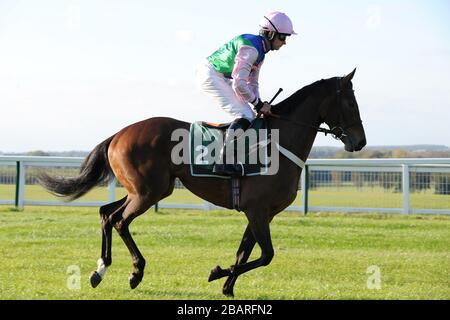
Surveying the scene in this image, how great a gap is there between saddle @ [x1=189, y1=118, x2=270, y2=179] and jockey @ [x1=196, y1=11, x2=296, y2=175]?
80 mm

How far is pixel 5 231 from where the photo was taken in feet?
42.7

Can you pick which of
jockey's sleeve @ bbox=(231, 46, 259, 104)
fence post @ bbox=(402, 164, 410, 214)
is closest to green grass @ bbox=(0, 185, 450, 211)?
fence post @ bbox=(402, 164, 410, 214)

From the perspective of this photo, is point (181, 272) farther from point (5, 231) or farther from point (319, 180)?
point (319, 180)

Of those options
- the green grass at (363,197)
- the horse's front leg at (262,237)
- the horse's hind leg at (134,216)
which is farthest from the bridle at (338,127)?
the green grass at (363,197)

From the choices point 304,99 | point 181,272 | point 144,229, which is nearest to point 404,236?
point 144,229

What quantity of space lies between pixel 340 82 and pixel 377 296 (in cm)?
206

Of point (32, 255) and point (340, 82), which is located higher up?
point (340, 82)

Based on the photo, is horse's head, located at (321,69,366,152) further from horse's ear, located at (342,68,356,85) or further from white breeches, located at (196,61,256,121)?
white breeches, located at (196,61,256,121)

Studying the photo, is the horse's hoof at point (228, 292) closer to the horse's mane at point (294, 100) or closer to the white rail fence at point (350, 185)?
the horse's mane at point (294, 100)

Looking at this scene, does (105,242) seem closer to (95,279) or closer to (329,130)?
(95,279)

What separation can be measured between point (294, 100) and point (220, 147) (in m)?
0.87

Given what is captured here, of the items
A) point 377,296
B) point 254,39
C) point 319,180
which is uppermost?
point 254,39

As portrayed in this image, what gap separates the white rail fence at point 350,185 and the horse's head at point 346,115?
9019mm

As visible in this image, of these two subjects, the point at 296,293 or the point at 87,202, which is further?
the point at 87,202
